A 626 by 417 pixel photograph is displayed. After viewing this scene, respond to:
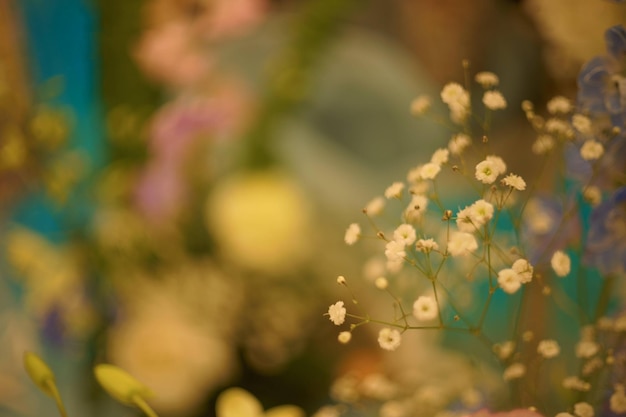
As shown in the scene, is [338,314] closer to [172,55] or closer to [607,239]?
[607,239]

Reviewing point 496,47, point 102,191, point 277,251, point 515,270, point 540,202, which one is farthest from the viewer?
point 102,191

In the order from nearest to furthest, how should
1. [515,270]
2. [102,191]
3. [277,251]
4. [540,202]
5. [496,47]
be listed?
[515,270], [540,202], [496,47], [277,251], [102,191]

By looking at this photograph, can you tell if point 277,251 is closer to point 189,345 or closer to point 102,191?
point 189,345

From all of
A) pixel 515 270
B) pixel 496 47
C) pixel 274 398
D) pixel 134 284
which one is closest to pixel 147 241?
pixel 134 284

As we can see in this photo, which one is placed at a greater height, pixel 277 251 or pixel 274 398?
pixel 277 251

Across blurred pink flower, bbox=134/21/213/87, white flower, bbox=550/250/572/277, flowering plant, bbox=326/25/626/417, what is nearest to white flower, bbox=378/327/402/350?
flowering plant, bbox=326/25/626/417

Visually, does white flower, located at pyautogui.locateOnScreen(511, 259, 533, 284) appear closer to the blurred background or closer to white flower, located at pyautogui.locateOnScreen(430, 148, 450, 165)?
white flower, located at pyautogui.locateOnScreen(430, 148, 450, 165)

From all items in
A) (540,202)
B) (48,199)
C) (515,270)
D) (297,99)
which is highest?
(297,99)

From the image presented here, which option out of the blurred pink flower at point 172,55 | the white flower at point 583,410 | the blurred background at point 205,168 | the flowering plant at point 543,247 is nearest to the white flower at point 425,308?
the flowering plant at point 543,247

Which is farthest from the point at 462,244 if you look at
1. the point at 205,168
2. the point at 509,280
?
the point at 205,168
